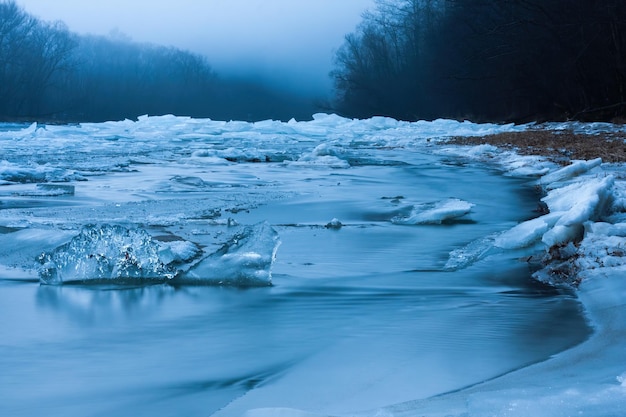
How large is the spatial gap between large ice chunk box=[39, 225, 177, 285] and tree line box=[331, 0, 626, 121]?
12.0m

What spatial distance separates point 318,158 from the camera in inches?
376

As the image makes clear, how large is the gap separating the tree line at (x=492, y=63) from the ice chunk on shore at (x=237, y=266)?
11833mm

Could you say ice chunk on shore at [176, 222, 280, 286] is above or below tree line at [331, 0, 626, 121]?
below

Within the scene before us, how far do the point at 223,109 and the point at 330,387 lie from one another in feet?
225

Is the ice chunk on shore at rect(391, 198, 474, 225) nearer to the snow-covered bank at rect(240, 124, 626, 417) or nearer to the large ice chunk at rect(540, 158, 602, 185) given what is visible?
the snow-covered bank at rect(240, 124, 626, 417)

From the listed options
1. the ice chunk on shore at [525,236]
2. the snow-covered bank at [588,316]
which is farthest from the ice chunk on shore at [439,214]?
the ice chunk on shore at [525,236]

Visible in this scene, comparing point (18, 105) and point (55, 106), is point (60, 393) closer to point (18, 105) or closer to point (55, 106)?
point (18, 105)

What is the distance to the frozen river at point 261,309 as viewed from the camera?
154 centimetres

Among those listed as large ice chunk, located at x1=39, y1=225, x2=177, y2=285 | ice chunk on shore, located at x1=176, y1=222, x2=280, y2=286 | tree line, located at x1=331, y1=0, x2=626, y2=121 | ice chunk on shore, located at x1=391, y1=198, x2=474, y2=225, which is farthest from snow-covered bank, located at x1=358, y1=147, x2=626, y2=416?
tree line, located at x1=331, y1=0, x2=626, y2=121

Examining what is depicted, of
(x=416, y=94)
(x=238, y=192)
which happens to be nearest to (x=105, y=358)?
(x=238, y=192)

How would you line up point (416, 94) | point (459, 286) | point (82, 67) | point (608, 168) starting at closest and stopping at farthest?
point (459, 286) < point (608, 168) < point (416, 94) < point (82, 67)

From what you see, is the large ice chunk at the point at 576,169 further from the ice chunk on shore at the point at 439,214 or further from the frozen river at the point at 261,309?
the ice chunk on shore at the point at 439,214

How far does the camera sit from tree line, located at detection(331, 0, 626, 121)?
17.0 m

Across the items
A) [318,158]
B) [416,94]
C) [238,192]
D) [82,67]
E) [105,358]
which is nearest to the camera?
[105,358]
